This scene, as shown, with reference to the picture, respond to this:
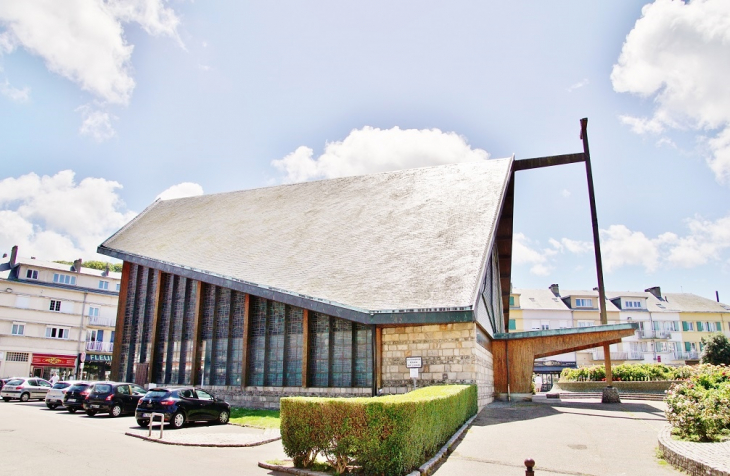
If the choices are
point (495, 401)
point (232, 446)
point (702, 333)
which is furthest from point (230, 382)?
point (702, 333)

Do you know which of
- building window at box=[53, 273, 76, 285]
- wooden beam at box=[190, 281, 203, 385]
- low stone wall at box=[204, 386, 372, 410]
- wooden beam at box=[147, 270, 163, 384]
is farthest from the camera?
building window at box=[53, 273, 76, 285]

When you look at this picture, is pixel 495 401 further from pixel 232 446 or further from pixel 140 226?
pixel 140 226

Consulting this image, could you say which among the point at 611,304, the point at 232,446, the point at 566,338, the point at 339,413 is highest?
the point at 611,304

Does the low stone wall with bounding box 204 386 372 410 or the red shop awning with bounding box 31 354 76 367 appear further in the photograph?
the red shop awning with bounding box 31 354 76 367

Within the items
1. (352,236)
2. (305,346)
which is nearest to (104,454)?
(305,346)

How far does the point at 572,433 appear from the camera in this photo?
480 inches

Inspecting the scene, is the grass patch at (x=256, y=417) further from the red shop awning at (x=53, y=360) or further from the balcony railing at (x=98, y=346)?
the balcony railing at (x=98, y=346)

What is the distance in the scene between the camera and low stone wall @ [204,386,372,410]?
55.3 ft

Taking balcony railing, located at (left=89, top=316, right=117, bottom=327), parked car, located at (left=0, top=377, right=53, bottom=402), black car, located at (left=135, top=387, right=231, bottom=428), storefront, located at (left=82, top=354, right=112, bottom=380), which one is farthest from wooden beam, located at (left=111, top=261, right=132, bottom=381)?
storefront, located at (left=82, top=354, right=112, bottom=380)

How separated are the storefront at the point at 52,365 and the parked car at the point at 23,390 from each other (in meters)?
21.0

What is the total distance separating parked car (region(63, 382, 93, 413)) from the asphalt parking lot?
494 cm

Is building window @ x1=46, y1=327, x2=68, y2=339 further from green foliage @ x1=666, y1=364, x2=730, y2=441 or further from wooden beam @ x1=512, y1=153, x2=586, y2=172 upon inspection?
green foliage @ x1=666, y1=364, x2=730, y2=441

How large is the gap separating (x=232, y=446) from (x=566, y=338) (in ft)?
42.3

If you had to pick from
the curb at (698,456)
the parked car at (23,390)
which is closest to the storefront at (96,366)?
the parked car at (23,390)
